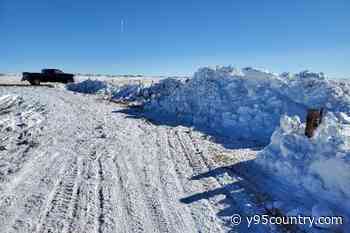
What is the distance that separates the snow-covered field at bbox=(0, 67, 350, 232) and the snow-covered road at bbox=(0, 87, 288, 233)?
25mm

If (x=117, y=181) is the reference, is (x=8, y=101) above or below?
above

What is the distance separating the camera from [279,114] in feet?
46.5

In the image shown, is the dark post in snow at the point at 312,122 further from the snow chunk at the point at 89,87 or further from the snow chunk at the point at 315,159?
the snow chunk at the point at 89,87

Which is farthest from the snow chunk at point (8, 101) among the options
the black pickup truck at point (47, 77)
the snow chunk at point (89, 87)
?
the black pickup truck at point (47, 77)

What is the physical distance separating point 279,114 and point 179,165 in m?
6.78

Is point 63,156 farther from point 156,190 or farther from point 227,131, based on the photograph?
point 227,131

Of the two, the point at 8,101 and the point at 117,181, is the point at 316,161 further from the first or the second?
the point at 8,101

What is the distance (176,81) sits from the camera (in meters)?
22.4

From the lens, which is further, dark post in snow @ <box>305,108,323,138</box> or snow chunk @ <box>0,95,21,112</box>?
snow chunk @ <box>0,95,21,112</box>

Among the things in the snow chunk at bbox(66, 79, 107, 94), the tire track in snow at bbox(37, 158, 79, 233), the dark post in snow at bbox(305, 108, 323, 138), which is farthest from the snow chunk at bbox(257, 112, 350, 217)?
the snow chunk at bbox(66, 79, 107, 94)

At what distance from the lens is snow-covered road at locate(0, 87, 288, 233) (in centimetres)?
604

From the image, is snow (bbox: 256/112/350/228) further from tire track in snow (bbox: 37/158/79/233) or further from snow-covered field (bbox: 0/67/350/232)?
tire track in snow (bbox: 37/158/79/233)

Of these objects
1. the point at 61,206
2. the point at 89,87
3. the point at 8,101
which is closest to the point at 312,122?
the point at 61,206

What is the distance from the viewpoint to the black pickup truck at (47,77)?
32719 millimetres
